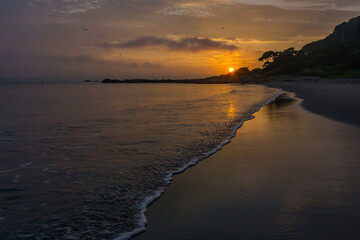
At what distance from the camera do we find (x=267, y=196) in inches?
185

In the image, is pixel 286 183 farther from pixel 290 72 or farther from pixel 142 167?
pixel 290 72

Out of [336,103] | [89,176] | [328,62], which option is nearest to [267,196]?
[89,176]

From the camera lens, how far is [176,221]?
4004 millimetres

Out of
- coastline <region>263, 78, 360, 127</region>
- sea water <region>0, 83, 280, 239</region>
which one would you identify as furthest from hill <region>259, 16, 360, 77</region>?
sea water <region>0, 83, 280, 239</region>

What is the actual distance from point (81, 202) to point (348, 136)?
7769 millimetres

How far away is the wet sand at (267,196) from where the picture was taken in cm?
367

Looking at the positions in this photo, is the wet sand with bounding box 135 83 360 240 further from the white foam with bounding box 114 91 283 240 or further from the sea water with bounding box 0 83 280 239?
the sea water with bounding box 0 83 280 239

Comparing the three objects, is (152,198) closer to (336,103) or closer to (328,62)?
(336,103)

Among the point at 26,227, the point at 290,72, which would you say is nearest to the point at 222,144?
the point at 26,227

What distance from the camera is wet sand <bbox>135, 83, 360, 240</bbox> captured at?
12.0 ft

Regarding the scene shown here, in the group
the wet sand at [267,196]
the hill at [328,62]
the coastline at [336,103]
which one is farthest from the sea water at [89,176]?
the hill at [328,62]

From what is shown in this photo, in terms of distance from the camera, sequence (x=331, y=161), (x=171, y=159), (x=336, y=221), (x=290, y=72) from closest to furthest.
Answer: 1. (x=336, y=221)
2. (x=331, y=161)
3. (x=171, y=159)
4. (x=290, y=72)

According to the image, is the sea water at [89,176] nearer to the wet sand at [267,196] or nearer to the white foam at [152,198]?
the white foam at [152,198]

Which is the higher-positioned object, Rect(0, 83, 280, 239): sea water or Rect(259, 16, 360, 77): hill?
Rect(259, 16, 360, 77): hill
